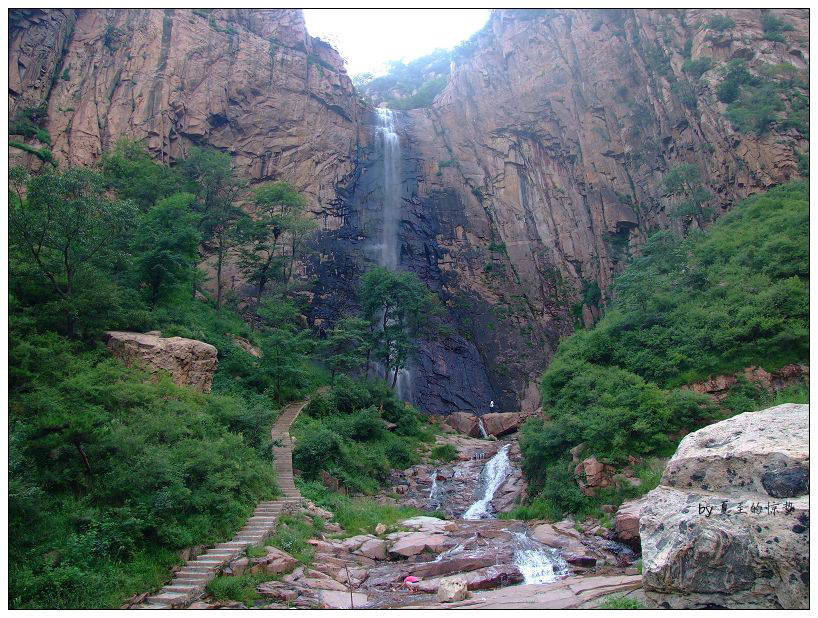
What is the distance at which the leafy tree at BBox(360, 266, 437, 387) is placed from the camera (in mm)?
30188

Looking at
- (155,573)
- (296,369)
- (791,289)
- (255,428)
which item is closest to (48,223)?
(255,428)

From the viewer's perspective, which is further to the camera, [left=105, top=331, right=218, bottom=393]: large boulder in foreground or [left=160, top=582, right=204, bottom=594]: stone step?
[left=105, top=331, right=218, bottom=393]: large boulder in foreground

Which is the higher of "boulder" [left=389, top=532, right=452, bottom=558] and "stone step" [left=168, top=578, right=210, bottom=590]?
"stone step" [left=168, top=578, right=210, bottom=590]

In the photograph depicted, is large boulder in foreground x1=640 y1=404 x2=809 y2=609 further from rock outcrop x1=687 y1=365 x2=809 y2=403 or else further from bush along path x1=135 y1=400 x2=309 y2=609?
rock outcrop x1=687 y1=365 x2=809 y2=403

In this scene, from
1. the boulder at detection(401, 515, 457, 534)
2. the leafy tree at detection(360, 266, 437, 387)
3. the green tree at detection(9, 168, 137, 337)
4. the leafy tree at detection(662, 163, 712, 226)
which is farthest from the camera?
the leafy tree at detection(662, 163, 712, 226)

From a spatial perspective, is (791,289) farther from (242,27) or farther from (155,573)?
(242,27)

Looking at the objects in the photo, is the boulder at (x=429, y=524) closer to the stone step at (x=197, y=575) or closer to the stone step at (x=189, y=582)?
the stone step at (x=197, y=575)

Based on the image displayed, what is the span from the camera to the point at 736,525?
6.86 metres

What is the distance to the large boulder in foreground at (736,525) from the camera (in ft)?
21.3

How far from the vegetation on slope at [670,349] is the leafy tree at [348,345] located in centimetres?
1012

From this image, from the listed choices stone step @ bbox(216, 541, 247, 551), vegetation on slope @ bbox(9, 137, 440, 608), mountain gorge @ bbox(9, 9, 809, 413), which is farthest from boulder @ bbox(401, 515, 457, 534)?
mountain gorge @ bbox(9, 9, 809, 413)

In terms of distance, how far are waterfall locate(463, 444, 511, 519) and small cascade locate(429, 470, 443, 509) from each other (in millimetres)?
1153

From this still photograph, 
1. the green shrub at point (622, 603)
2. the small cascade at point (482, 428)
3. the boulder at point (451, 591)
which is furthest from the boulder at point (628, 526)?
the small cascade at point (482, 428)

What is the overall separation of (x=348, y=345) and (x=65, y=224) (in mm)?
15217
